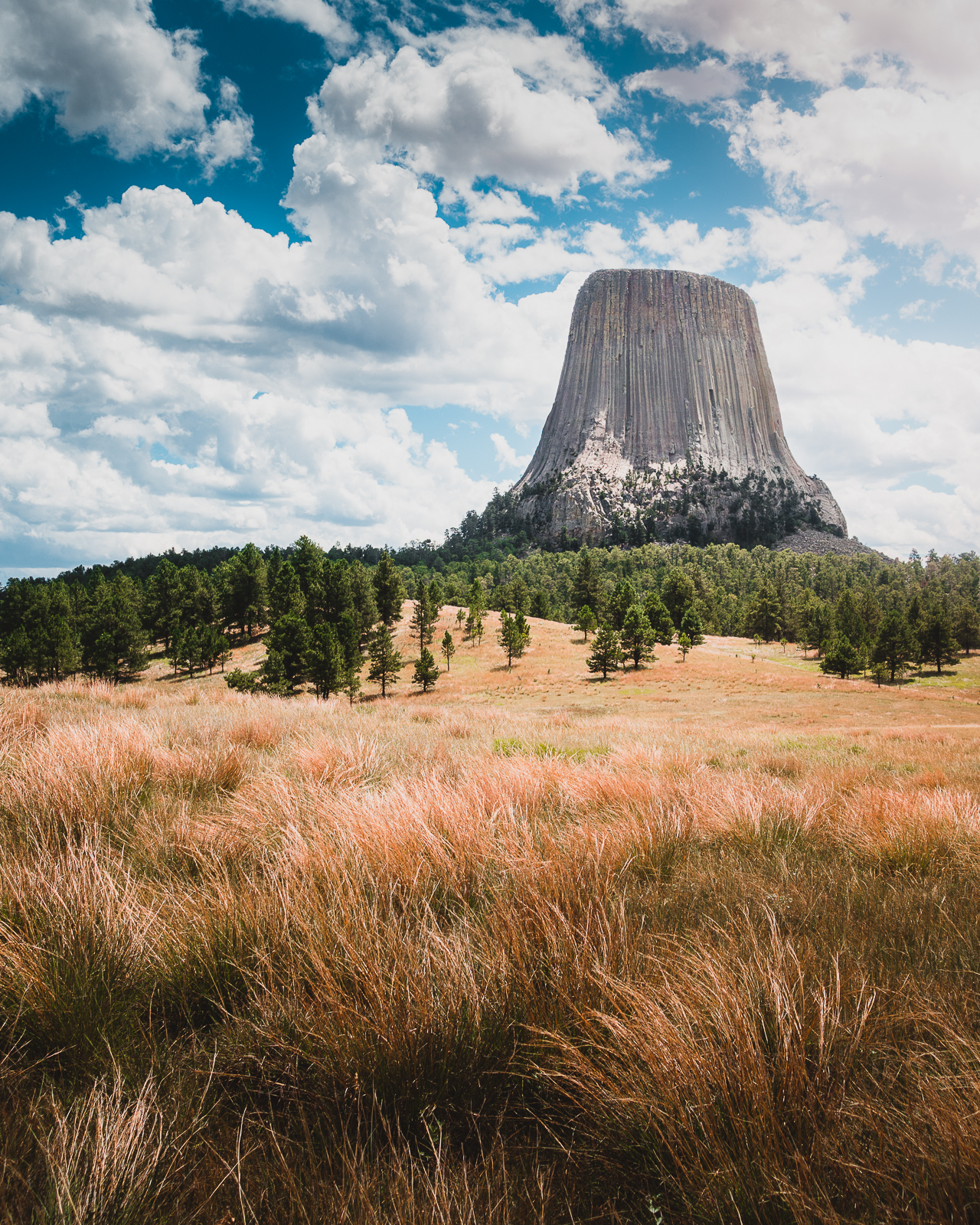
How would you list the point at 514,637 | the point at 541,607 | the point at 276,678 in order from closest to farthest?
the point at 276,678 < the point at 514,637 < the point at 541,607

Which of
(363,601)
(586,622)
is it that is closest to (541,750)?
(363,601)

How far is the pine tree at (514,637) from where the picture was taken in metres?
54.3

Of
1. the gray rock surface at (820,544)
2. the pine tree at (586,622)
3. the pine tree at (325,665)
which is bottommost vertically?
the pine tree at (325,665)

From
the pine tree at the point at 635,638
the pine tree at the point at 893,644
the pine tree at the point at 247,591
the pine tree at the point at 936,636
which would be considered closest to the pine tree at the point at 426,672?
the pine tree at the point at 635,638

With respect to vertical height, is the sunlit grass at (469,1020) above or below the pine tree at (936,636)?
above

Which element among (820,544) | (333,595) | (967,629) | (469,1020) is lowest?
(967,629)

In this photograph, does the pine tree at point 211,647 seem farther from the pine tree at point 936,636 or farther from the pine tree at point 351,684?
the pine tree at point 936,636

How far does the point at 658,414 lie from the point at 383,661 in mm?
154639

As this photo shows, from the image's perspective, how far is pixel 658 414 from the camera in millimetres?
171750

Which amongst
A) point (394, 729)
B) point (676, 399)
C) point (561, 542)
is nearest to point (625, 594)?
point (394, 729)

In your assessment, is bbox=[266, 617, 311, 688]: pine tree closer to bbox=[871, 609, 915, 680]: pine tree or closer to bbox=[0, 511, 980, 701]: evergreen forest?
bbox=[0, 511, 980, 701]: evergreen forest

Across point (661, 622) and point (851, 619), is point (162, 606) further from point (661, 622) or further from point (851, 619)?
point (851, 619)

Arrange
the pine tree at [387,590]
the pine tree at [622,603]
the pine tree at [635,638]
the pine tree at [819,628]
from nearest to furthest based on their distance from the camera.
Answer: the pine tree at [635,638]
the pine tree at [622,603]
the pine tree at [387,590]
the pine tree at [819,628]

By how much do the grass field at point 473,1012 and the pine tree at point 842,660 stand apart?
58560 millimetres
